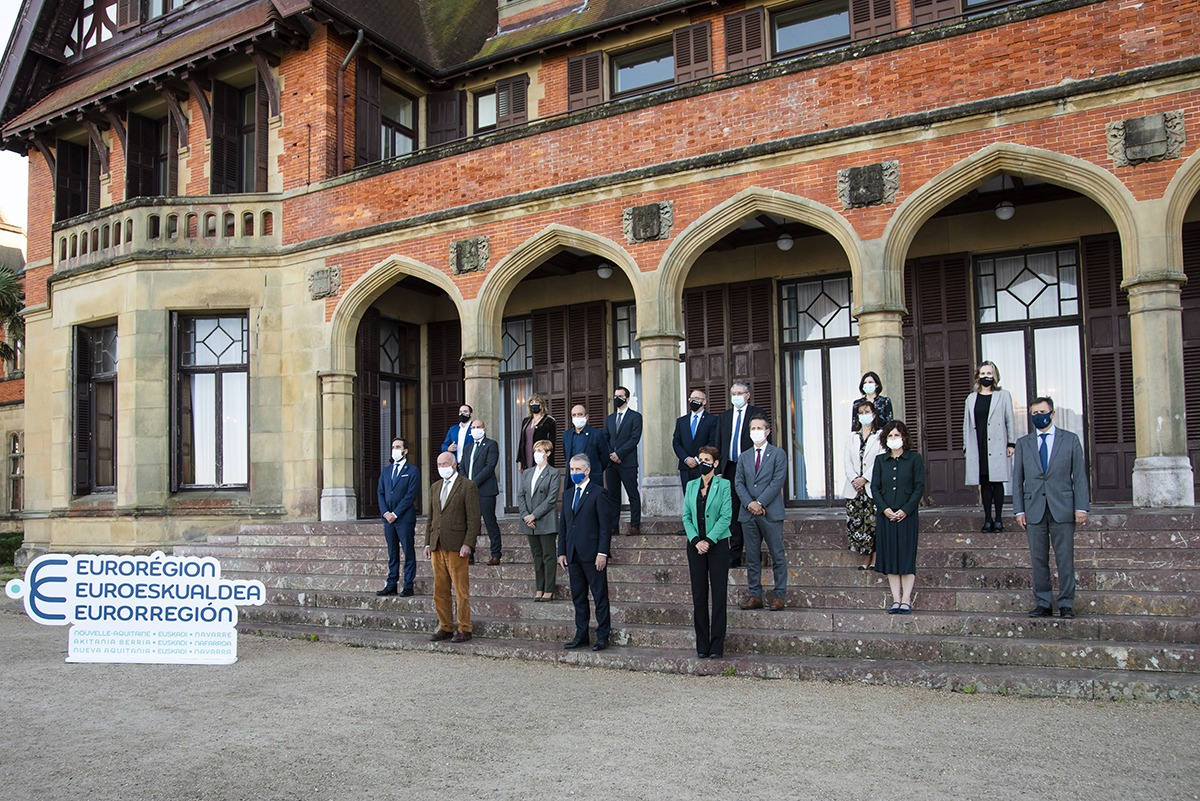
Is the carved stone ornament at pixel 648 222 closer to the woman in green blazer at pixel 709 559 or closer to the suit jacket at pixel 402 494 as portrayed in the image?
the suit jacket at pixel 402 494

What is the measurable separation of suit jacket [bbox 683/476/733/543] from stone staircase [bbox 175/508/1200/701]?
36.6 inches

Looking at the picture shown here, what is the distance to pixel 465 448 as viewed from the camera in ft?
37.0

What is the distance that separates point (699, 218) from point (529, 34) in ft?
22.2

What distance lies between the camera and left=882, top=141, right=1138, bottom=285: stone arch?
1029 centimetres

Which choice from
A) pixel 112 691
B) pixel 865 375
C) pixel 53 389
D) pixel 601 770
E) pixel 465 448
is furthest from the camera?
pixel 53 389

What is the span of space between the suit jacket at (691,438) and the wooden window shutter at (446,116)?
381 inches

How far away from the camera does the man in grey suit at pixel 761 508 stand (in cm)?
864

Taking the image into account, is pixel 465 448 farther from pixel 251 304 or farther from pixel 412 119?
pixel 412 119

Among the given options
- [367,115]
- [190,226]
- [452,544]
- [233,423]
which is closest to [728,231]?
[452,544]

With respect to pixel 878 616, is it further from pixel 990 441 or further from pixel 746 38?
pixel 746 38

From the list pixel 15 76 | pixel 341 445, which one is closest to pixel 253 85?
pixel 15 76

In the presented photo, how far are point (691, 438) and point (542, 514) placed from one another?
175cm

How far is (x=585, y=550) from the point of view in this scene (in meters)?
8.54

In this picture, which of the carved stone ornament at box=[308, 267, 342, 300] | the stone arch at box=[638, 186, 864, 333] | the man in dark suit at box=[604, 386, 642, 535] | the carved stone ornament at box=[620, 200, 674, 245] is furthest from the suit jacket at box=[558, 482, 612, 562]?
the carved stone ornament at box=[308, 267, 342, 300]
